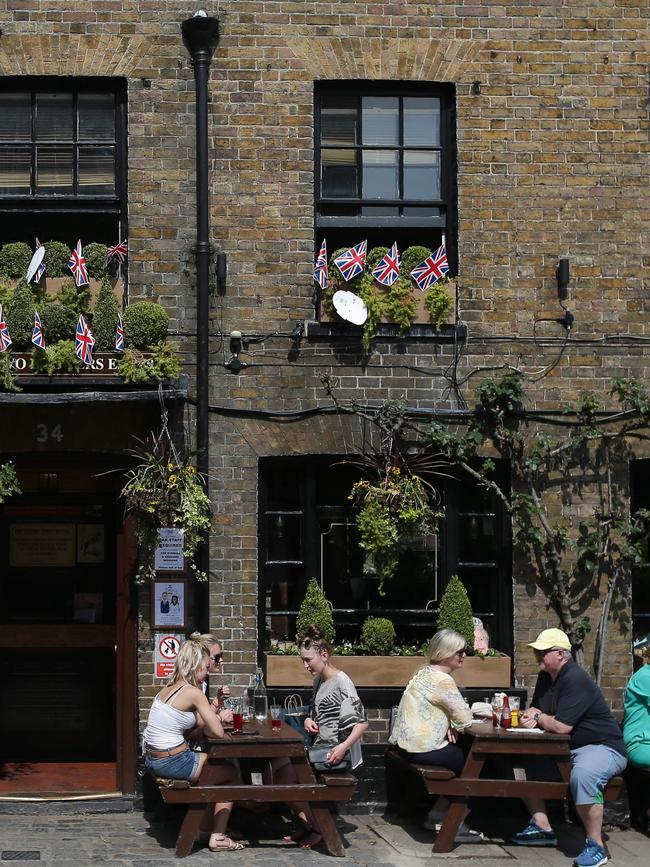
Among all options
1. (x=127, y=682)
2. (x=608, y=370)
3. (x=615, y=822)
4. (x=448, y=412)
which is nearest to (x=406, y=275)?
(x=448, y=412)

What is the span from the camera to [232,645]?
10.2m

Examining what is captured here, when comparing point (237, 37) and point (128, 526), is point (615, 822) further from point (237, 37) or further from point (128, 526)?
point (237, 37)

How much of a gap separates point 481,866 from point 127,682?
337 cm

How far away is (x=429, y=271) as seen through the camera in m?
10.5

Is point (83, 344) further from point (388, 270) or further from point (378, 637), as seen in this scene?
point (378, 637)

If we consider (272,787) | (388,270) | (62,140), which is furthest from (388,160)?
(272,787)

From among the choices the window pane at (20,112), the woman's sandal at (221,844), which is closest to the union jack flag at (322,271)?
the window pane at (20,112)

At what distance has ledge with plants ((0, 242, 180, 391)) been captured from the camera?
9.86 metres

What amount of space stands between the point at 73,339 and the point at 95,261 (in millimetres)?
746

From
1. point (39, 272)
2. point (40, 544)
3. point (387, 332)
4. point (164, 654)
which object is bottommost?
point (164, 654)

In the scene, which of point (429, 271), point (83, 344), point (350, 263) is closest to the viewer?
point (83, 344)

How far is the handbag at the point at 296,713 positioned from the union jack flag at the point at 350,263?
345cm

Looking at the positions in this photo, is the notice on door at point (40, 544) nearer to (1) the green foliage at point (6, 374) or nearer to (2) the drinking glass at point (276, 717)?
(1) the green foliage at point (6, 374)

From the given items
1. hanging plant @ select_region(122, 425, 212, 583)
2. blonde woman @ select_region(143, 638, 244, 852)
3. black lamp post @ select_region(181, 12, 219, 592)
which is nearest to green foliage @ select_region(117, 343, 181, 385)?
black lamp post @ select_region(181, 12, 219, 592)
